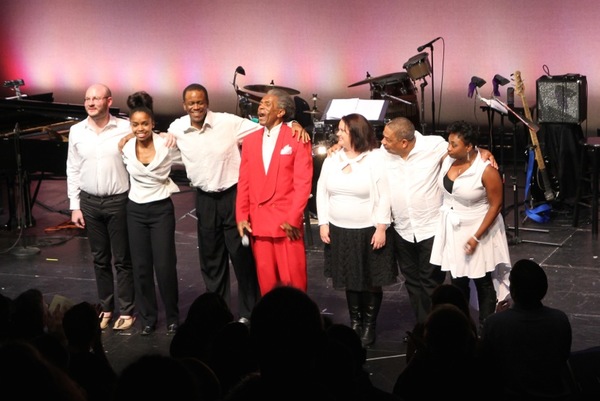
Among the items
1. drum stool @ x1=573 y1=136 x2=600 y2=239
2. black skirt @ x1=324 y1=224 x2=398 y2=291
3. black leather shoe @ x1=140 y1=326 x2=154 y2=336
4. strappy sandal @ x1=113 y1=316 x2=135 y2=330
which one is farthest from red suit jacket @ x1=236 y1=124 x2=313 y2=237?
drum stool @ x1=573 y1=136 x2=600 y2=239

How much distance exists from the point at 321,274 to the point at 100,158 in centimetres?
223

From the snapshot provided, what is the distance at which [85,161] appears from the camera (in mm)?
6582

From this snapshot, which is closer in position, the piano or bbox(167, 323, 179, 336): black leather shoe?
bbox(167, 323, 179, 336): black leather shoe

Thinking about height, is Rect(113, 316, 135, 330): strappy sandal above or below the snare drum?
below

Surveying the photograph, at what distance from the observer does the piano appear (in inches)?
362

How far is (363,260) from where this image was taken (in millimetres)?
6047

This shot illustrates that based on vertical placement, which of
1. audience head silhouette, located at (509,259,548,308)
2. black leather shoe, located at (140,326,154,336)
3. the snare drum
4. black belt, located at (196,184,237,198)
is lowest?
black leather shoe, located at (140,326,154,336)

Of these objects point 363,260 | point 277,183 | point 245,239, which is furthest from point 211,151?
point 363,260

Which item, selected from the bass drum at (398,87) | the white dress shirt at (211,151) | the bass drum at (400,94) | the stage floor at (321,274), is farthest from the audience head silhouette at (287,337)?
the bass drum at (398,87)

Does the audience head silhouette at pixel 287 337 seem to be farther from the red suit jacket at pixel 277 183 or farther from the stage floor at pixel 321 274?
the red suit jacket at pixel 277 183

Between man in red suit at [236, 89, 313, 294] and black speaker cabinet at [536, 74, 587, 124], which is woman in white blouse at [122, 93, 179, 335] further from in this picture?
black speaker cabinet at [536, 74, 587, 124]

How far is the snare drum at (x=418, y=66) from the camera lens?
1052 centimetres

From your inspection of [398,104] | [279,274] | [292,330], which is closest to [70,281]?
[279,274]

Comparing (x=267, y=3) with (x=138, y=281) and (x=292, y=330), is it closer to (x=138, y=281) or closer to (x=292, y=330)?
(x=138, y=281)
